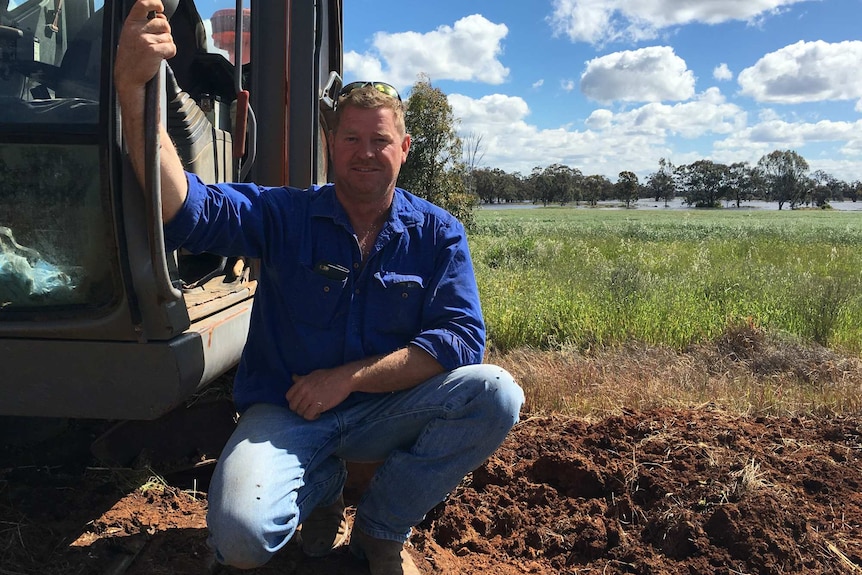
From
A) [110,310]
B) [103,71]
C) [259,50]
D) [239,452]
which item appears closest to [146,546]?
[239,452]

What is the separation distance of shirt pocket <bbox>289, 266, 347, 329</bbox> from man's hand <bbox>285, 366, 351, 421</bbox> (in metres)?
0.18

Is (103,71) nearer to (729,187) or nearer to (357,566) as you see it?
(357,566)

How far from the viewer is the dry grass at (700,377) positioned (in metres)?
3.95

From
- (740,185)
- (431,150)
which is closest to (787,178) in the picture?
(740,185)

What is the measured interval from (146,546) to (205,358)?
32.1 inches

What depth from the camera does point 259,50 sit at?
128 inches

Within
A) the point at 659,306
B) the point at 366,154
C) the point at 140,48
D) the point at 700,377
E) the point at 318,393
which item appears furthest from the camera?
the point at 659,306

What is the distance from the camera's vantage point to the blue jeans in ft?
7.27

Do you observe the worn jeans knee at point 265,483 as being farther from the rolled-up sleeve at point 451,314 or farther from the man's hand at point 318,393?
the rolled-up sleeve at point 451,314

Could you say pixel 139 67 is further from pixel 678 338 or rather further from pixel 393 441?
pixel 678 338

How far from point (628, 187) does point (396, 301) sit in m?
106

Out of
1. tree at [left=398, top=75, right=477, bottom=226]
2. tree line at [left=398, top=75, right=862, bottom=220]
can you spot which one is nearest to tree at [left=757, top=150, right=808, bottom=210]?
tree line at [left=398, top=75, right=862, bottom=220]

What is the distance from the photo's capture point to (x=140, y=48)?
186 centimetres

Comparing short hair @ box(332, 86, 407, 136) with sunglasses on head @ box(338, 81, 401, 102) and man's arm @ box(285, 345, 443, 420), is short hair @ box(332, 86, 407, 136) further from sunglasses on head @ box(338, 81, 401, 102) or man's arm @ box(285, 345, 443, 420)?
man's arm @ box(285, 345, 443, 420)
